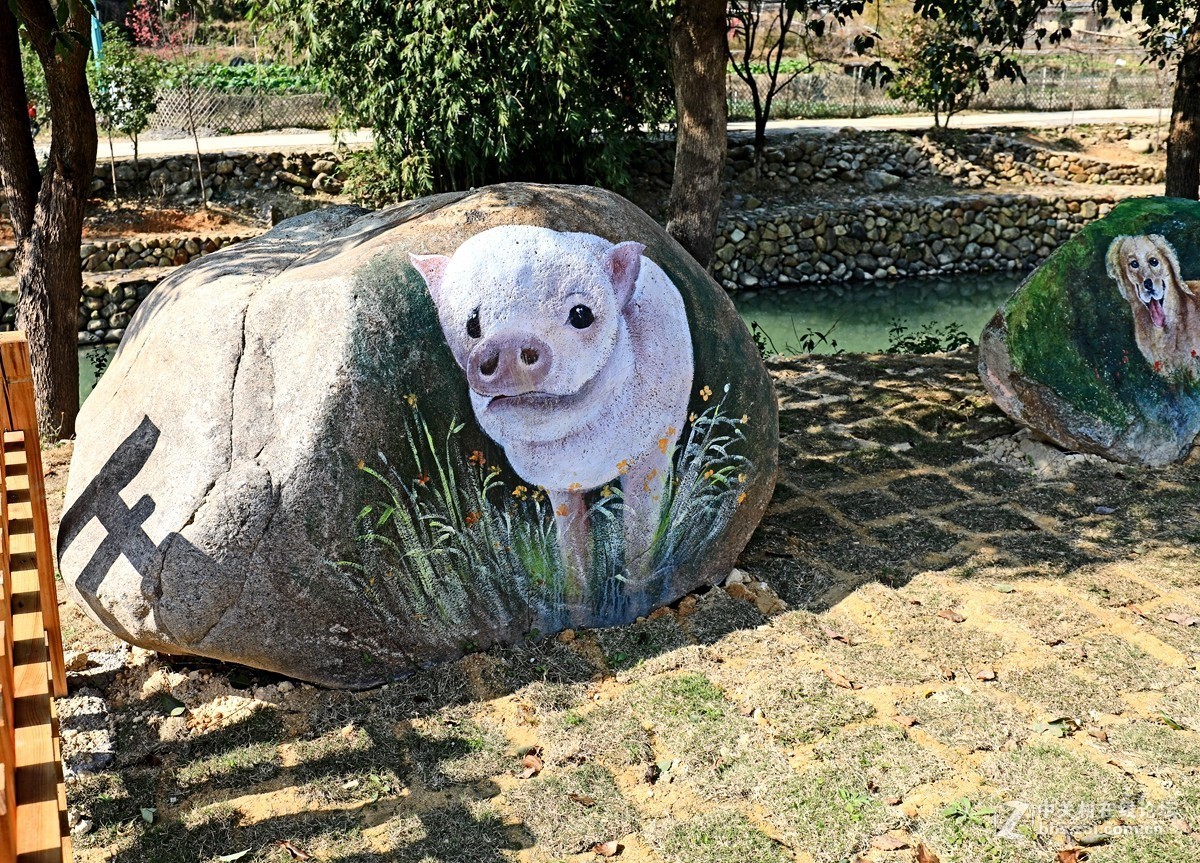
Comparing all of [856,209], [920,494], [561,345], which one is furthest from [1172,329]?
[856,209]

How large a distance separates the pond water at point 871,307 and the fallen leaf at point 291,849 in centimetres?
1092

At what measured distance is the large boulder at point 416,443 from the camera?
170 inches

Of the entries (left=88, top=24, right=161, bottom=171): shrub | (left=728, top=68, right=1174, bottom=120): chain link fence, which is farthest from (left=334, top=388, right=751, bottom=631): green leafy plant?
(left=728, top=68, right=1174, bottom=120): chain link fence

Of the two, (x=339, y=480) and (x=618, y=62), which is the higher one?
(x=618, y=62)

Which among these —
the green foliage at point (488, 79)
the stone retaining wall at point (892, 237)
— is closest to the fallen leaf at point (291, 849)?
the green foliage at point (488, 79)

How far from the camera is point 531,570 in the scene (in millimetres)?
4777

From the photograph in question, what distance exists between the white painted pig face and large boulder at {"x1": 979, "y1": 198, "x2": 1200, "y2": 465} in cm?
305

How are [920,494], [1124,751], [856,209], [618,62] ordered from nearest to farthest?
[1124,751], [920,494], [618,62], [856,209]

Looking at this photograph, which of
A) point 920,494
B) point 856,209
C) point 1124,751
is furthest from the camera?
point 856,209

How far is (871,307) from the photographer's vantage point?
17047mm

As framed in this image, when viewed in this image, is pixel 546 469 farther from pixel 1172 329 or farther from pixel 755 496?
pixel 1172 329

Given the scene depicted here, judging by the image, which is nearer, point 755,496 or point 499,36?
point 755,496

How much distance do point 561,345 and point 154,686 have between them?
2145 mm

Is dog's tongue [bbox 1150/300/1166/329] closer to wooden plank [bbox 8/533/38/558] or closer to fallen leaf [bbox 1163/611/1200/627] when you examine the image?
fallen leaf [bbox 1163/611/1200/627]
